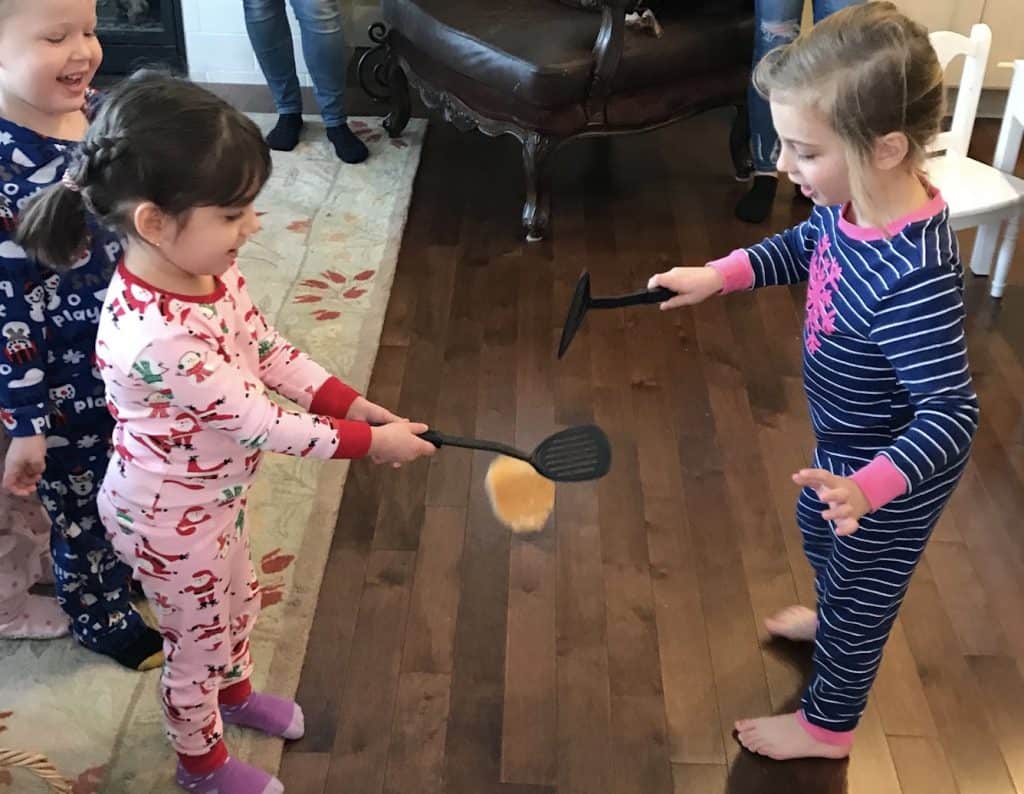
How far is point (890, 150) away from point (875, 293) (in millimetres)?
148

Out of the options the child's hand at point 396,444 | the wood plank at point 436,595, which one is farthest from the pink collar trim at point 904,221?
the wood plank at point 436,595

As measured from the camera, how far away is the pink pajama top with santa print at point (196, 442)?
1.04 meters

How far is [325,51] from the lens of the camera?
2900 mm

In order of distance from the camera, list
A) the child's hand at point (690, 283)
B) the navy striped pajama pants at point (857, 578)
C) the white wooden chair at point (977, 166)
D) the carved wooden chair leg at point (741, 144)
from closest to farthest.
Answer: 1. the navy striped pajama pants at point (857, 578)
2. the child's hand at point (690, 283)
3. the white wooden chair at point (977, 166)
4. the carved wooden chair leg at point (741, 144)

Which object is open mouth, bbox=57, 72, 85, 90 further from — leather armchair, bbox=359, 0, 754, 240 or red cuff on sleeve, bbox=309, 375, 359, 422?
leather armchair, bbox=359, 0, 754, 240

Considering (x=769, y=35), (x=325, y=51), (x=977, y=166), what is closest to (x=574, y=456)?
(x=977, y=166)

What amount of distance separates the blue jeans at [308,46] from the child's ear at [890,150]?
211 centimetres

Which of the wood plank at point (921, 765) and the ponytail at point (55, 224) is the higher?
the ponytail at point (55, 224)

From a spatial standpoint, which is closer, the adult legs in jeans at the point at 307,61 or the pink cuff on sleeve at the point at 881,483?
the pink cuff on sleeve at the point at 881,483

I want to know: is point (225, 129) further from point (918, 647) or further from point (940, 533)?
point (940, 533)

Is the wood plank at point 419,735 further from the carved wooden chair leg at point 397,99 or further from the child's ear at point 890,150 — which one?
the carved wooden chair leg at point 397,99

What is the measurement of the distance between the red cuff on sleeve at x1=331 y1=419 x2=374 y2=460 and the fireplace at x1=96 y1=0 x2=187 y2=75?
8.70 feet

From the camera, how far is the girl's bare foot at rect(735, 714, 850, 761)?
4.75 ft

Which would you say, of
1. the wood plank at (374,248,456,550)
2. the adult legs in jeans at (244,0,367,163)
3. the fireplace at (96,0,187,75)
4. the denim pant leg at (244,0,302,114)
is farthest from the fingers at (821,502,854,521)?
the fireplace at (96,0,187,75)
